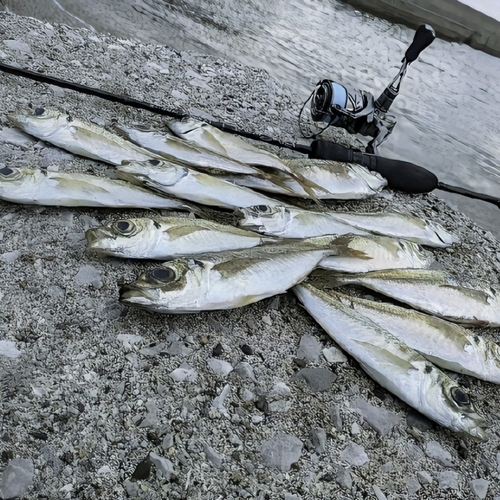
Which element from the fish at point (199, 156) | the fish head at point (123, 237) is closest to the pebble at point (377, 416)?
the fish head at point (123, 237)

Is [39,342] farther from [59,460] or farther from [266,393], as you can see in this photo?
[266,393]

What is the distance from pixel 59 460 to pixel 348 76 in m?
5.42

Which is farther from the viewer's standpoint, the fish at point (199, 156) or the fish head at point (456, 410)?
the fish at point (199, 156)

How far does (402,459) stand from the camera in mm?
1943

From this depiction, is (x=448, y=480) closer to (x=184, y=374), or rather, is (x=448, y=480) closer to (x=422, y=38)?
(x=184, y=374)

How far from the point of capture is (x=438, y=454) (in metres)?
1.99

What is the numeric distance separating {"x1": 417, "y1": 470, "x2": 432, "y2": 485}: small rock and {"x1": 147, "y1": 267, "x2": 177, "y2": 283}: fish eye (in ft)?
4.00

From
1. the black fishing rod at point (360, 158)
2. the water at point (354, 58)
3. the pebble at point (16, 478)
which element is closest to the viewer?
the pebble at point (16, 478)

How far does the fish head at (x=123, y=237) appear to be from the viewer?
2.11m

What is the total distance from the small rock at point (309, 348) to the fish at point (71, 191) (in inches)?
37.4

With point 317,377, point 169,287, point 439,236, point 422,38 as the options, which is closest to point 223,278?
point 169,287

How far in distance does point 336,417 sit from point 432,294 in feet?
2.93

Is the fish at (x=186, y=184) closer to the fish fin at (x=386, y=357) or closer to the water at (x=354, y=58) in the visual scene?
the fish fin at (x=386, y=357)

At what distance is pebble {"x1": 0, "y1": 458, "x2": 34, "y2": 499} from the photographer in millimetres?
1469
